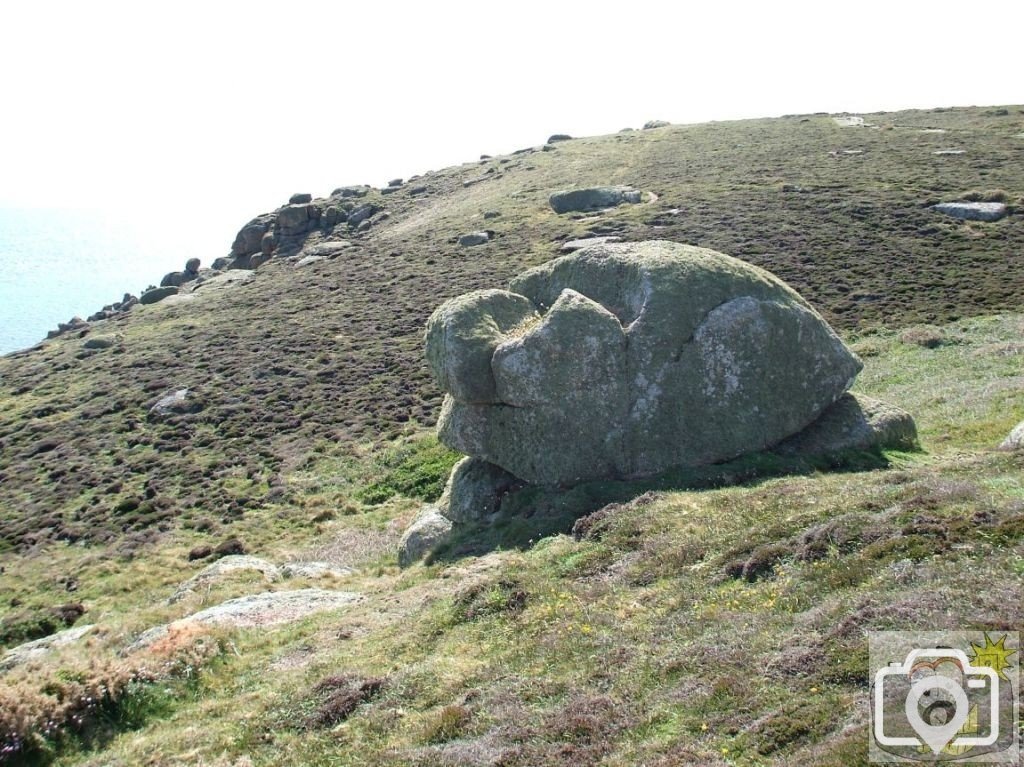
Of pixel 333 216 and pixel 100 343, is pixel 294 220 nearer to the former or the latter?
pixel 333 216

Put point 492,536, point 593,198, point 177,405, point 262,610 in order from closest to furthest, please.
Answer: point 262,610, point 492,536, point 177,405, point 593,198

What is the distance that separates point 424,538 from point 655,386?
285 inches

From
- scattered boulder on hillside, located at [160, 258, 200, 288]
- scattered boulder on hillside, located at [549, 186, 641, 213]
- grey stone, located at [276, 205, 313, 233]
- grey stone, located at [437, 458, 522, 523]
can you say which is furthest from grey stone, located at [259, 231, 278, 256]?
Result: grey stone, located at [437, 458, 522, 523]

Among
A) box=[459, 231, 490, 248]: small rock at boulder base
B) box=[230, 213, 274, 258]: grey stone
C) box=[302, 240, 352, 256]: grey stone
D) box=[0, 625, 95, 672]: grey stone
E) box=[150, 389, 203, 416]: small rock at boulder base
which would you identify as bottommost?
box=[0, 625, 95, 672]: grey stone

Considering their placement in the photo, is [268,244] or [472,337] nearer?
[472,337]

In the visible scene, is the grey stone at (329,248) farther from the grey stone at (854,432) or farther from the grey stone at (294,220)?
the grey stone at (854,432)

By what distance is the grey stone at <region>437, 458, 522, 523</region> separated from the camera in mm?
20391

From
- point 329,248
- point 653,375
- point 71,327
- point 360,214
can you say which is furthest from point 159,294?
point 653,375

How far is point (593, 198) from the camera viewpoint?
72938mm

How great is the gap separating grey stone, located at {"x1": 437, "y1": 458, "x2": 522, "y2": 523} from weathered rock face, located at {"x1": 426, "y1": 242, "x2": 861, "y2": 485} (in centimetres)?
54

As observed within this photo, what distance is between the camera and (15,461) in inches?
1682

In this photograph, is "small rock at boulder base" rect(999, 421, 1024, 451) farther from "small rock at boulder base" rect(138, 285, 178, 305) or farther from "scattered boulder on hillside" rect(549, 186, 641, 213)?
"small rock at boulder base" rect(138, 285, 178, 305)

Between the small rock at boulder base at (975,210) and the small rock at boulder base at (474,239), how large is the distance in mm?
35478

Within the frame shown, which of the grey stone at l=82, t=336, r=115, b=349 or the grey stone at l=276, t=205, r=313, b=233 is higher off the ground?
the grey stone at l=276, t=205, r=313, b=233
